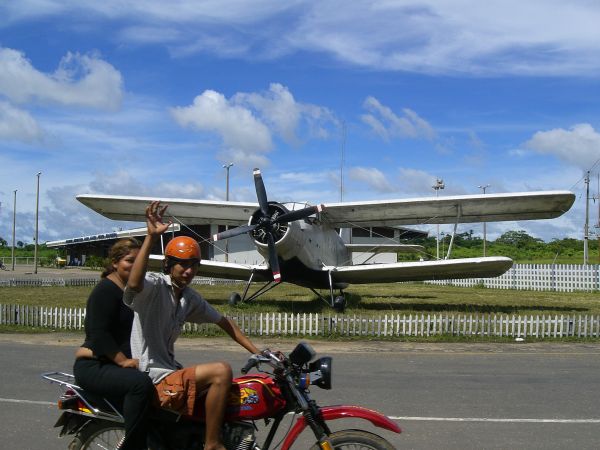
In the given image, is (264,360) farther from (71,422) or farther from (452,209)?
(452,209)

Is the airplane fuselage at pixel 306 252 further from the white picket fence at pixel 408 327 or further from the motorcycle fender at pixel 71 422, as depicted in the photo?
the motorcycle fender at pixel 71 422

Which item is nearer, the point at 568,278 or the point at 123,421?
the point at 123,421

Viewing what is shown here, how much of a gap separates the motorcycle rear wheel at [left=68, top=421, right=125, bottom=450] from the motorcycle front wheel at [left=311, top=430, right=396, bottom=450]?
4.29 feet

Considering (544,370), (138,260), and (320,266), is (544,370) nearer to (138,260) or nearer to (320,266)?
(138,260)

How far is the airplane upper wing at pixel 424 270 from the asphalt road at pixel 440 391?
696cm

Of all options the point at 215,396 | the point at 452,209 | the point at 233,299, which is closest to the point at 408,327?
the point at 233,299

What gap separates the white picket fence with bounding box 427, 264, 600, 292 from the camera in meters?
33.5

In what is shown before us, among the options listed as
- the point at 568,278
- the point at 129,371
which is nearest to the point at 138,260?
the point at 129,371

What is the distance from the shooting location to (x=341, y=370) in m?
9.94

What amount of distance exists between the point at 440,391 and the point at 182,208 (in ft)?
52.4

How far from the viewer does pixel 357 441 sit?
3711mm

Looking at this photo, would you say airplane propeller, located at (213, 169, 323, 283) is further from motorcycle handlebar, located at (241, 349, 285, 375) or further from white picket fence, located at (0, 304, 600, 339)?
motorcycle handlebar, located at (241, 349, 285, 375)

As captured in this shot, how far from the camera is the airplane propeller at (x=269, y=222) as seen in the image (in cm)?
1912

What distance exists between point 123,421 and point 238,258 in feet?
153
